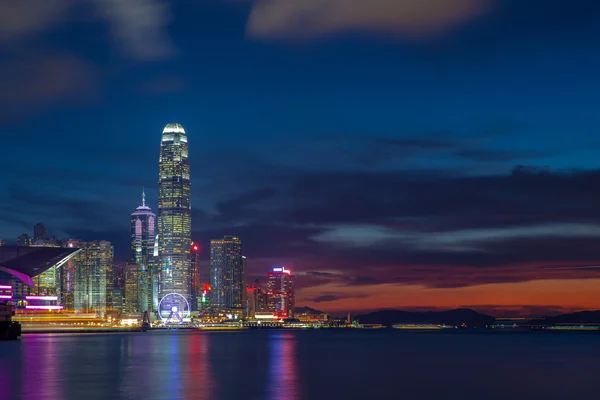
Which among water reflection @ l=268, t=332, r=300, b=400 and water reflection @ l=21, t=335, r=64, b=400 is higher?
water reflection @ l=21, t=335, r=64, b=400

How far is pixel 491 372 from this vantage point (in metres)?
87.6

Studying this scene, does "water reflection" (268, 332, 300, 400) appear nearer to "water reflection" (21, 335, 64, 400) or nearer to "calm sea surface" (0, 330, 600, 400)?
"calm sea surface" (0, 330, 600, 400)

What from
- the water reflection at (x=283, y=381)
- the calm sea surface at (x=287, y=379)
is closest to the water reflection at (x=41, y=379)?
the calm sea surface at (x=287, y=379)

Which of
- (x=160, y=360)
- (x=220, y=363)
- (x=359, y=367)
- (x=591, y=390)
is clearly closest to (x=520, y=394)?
(x=591, y=390)

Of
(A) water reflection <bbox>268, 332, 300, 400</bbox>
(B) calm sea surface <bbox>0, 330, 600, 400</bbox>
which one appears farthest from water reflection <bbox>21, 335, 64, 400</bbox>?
(A) water reflection <bbox>268, 332, 300, 400</bbox>

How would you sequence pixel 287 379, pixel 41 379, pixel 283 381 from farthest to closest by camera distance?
pixel 287 379, pixel 283 381, pixel 41 379

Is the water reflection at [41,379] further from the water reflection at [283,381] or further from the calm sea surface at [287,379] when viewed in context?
the water reflection at [283,381]

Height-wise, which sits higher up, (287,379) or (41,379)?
(41,379)

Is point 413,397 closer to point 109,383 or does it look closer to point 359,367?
point 109,383

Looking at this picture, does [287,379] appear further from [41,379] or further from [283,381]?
[41,379]

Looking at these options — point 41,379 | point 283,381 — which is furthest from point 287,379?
point 41,379

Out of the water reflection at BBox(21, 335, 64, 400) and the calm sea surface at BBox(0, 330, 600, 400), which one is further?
the calm sea surface at BBox(0, 330, 600, 400)

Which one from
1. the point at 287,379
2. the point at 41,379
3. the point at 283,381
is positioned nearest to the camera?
the point at 41,379

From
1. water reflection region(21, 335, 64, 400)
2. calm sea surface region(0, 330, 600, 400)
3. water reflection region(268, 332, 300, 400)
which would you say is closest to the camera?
water reflection region(21, 335, 64, 400)
